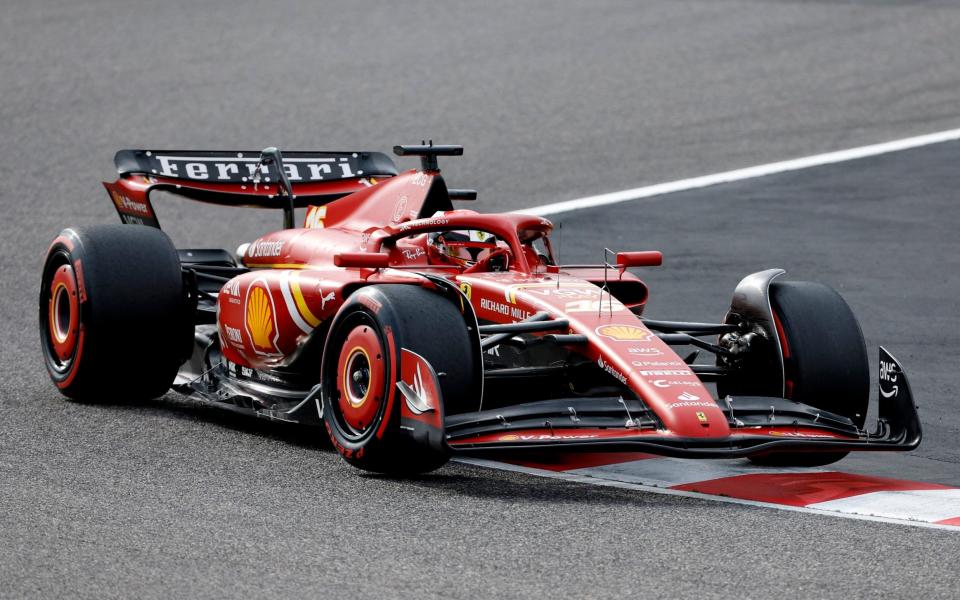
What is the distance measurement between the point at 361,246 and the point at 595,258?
496cm

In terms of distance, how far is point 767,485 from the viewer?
6.84 m

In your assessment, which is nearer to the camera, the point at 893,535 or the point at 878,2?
the point at 893,535

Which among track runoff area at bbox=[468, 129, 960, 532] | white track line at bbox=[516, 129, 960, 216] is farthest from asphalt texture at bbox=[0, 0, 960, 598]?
white track line at bbox=[516, 129, 960, 216]

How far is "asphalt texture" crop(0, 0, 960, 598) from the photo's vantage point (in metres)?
5.34

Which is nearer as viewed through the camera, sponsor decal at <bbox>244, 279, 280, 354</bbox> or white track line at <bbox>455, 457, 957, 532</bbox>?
Answer: white track line at <bbox>455, 457, 957, 532</bbox>

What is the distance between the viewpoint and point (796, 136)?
1783 cm

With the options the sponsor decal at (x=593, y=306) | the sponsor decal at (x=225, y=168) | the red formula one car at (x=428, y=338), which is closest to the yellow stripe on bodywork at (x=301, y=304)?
the red formula one car at (x=428, y=338)

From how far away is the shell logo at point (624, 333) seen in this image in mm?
6762

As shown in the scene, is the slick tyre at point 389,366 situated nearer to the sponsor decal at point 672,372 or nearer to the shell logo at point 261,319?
the sponsor decal at point 672,372

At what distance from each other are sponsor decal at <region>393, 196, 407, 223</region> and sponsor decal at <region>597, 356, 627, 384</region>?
1.91 metres

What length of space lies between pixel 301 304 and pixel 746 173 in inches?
366

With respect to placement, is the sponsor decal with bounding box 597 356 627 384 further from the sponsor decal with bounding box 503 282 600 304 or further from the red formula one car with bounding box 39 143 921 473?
the sponsor decal with bounding box 503 282 600 304

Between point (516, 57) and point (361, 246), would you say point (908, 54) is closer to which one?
point (516, 57)

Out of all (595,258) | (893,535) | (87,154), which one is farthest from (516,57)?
(893,535)
